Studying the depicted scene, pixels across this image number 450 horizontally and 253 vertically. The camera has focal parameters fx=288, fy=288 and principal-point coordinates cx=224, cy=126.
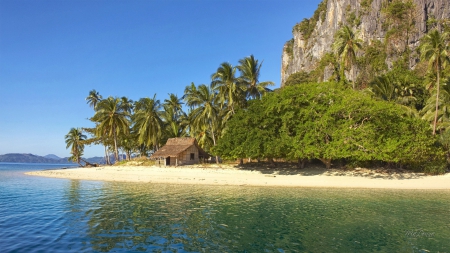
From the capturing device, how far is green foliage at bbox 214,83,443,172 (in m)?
25.1

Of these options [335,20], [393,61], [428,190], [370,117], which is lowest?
[428,190]

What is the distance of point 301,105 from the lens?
95.2 ft

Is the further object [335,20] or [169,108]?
[335,20]

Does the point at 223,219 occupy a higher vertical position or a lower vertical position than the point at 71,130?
lower

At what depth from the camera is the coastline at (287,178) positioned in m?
24.0

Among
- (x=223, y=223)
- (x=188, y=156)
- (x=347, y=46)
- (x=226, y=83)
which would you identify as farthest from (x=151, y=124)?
(x=223, y=223)

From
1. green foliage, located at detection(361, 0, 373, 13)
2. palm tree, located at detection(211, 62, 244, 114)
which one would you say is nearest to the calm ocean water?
palm tree, located at detection(211, 62, 244, 114)

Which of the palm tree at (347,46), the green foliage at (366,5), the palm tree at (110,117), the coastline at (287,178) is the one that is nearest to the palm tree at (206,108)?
the coastline at (287,178)

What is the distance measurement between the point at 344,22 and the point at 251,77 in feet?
179

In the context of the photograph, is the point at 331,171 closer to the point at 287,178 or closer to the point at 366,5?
the point at 287,178

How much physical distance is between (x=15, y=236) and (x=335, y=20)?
3527 inches

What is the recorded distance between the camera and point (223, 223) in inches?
457

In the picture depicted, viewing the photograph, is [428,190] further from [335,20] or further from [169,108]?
[335,20]

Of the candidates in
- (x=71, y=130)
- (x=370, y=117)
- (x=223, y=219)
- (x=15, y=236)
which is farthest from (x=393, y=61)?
(x=71, y=130)
